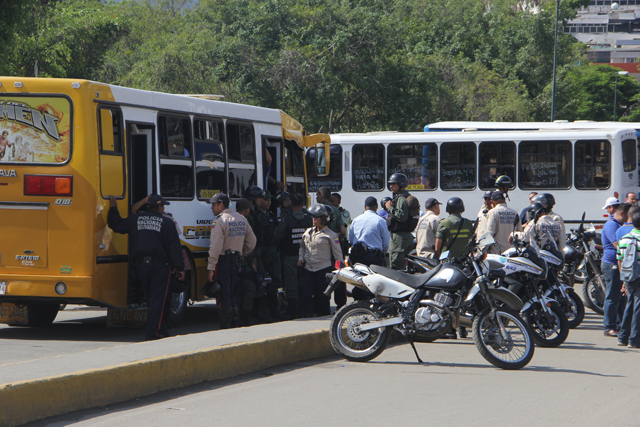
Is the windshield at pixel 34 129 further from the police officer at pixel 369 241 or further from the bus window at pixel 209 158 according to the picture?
the police officer at pixel 369 241

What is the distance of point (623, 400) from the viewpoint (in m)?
6.31

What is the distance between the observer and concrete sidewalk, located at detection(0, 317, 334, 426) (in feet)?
17.9

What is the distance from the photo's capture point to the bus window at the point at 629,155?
18.2m

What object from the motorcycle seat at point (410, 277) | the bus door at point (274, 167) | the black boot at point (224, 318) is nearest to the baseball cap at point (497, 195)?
the bus door at point (274, 167)

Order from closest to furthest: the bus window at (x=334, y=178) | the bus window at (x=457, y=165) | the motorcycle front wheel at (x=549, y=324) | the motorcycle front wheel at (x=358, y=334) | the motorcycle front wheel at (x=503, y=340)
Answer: the motorcycle front wheel at (x=503, y=340) < the motorcycle front wheel at (x=358, y=334) < the motorcycle front wheel at (x=549, y=324) < the bus window at (x=457, y=165) < the bus window at (x=334, y=178)

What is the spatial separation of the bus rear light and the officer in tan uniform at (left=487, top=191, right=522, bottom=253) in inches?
227

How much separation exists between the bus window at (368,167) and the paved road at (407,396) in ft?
A: 38.4

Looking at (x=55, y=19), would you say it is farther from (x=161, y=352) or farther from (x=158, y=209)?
(x=161, y=352)

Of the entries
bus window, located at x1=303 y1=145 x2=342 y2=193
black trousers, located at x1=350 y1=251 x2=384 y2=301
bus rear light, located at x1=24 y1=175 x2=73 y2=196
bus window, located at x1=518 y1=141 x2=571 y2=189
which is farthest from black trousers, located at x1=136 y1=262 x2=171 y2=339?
bus window, located at x1=518 y1=141 x2=571 y2=189

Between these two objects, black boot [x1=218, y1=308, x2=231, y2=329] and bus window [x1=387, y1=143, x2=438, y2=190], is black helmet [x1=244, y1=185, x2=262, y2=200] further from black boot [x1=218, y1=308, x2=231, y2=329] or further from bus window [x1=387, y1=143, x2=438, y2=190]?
bus window [x1=387, y1=143, x2=438, y2=190]

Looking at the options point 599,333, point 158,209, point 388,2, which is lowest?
point 599,333

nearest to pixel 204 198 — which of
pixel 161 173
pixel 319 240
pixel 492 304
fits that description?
pixel 161 173

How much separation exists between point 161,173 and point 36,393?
4.40m

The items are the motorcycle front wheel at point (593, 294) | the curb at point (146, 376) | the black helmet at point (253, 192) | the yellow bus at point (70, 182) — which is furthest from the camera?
the motorcycle front wheel at point (593, 294)
